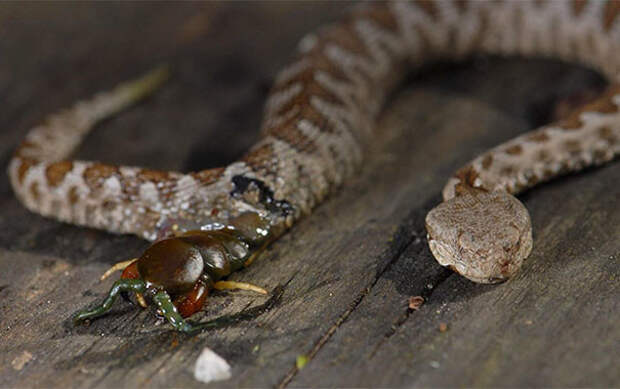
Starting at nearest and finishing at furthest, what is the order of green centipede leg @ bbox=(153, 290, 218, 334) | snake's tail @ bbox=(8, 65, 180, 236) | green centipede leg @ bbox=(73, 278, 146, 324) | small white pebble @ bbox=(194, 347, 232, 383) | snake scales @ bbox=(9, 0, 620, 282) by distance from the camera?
small white pebble @ bbox=(194, 347, 232, 383) → green centipede leg @ bbox=(153, 290, 218, 334) → green centipede leg @ bbox=(73, 278, 146, 324) → snake scales @ bbox=(9, 0, 620, 282) → snake's tail @ bbox=(8, 65, 180, 236)

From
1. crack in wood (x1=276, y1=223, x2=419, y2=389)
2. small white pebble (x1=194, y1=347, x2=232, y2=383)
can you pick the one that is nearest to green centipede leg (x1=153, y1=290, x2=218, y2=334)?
small white pebble (x1=194, y1=347, x2=232, y2=383)

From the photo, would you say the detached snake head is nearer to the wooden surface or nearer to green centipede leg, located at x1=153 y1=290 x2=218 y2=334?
the wooden surface

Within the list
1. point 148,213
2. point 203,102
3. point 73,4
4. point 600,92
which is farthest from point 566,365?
point 73,4

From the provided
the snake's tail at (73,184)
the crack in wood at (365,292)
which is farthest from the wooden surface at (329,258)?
the snake's tail at (73,184)

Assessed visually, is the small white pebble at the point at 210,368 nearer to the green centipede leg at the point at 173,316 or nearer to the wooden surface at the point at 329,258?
the wooden surface at the point at 329,258

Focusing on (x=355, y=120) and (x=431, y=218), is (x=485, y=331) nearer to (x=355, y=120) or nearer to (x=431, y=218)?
(x=431, y=218)

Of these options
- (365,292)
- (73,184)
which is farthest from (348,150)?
(73,184)
